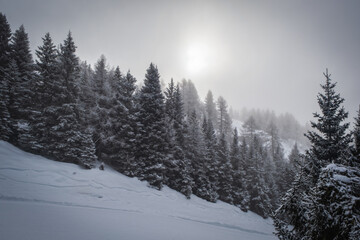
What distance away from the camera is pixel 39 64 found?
61.2 feet

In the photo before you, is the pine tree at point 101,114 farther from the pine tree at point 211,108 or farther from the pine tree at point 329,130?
the pine tree at point 211,108

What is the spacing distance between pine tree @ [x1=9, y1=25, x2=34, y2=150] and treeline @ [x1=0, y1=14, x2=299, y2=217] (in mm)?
78

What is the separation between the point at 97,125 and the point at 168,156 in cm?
985

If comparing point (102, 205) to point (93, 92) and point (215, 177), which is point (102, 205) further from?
point (215, 177)

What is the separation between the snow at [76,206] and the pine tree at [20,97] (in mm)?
4397

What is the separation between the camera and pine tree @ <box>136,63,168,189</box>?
18.5 m

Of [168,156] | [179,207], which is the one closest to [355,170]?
[179,207]

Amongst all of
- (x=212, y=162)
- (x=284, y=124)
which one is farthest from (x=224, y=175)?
(x=284, y=124)

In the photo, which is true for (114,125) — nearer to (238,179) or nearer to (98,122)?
(98,122)

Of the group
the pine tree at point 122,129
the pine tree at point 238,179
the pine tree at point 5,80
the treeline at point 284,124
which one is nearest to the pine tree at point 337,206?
the pine tree at point 122,129

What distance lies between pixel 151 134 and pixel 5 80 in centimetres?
1577

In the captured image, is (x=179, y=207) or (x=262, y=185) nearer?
(x=179, y=207)

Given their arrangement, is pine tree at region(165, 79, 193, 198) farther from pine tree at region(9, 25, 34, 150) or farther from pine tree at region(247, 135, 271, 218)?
pine tree at region(247, 135, 271, 218)

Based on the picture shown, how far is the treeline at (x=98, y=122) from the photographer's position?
54.7ft
